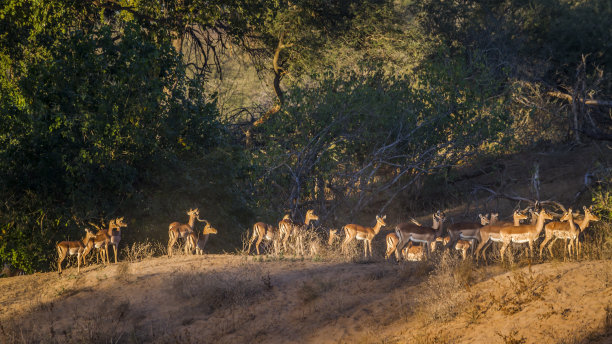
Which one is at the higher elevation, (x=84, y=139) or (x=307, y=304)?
(x=84, y=139)

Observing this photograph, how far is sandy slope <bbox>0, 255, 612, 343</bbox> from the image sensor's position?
9281 mm

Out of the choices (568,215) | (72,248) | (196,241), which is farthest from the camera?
(196,241)

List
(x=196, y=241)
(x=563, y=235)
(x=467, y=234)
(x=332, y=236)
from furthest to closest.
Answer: (x=332, y=236), (x=196, y=241), (x=467, y=234), (x=563, y=235)

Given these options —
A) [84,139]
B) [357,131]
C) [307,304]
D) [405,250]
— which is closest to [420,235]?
[405,250]

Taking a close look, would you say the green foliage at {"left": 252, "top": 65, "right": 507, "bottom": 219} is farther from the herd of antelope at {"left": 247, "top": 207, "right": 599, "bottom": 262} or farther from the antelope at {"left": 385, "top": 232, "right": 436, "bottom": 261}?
the antelope at {"left": 385, "top": 232, "right": 436, "bottom": 261}

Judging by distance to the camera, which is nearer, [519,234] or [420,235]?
[519,234]

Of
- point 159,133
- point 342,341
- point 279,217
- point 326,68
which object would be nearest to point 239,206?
point 279,217

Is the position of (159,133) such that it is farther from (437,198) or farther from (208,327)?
(437,198)

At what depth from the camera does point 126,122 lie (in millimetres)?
17094

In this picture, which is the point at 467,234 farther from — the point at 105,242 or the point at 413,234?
the point at 105,242

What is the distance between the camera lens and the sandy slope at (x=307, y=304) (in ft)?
30.5

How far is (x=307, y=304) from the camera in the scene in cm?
1134

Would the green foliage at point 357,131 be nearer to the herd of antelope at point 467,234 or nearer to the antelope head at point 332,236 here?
the antelope head at point 332,236

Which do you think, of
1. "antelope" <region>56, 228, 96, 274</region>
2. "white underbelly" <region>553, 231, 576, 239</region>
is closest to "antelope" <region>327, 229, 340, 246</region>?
"white underbelly" <region>553, 231, 576, 239</region>
